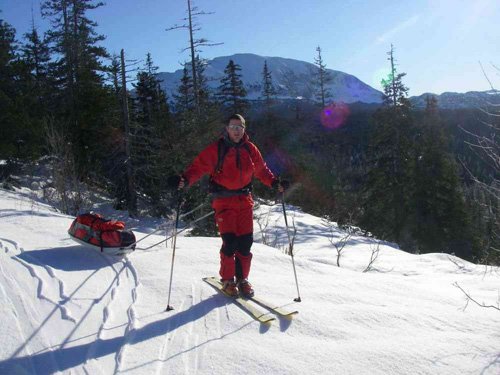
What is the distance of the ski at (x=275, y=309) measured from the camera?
3.73 meters

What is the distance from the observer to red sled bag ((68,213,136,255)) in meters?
5.33

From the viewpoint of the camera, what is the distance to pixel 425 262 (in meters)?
9.48

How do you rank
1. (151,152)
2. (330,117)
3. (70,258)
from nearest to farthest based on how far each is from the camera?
1. (70,258)
2. (151,152)
3. (330,117)

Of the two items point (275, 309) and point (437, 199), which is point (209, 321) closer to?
point (275, 309)

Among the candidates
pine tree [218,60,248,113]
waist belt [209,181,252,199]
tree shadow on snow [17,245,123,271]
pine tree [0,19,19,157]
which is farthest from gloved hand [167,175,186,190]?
pine tree [218,60,248,113]

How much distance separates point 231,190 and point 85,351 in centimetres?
212

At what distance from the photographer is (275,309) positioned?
3.88 metres

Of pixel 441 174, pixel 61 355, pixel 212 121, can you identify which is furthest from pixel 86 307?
pixel 441 174

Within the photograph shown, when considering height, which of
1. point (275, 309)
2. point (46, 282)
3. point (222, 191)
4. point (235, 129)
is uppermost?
point (235, 129)

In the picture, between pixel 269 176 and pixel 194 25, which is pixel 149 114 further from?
pixel 269 176

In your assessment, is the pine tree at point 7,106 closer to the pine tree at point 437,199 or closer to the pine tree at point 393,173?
the pine tree at point 393,173

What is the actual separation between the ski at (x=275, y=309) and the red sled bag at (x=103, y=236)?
2104 millimetres

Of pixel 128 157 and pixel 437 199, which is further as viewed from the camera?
pixel 437 199

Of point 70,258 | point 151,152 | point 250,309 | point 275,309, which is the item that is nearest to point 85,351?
point 250,309
